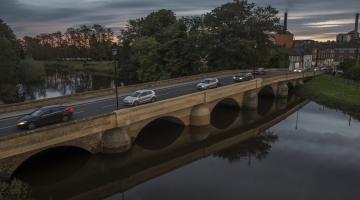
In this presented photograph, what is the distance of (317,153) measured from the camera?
30.2 m

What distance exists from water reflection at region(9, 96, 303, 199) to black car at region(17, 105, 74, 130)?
12.3 ft

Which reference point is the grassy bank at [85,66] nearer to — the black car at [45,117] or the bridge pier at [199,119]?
the bridge pier at [199,119]

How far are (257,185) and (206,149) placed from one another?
8.99 metres

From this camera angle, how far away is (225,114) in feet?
151

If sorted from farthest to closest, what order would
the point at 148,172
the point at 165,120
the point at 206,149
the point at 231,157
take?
the point at 165,120
the point at 206,149
the point at 231,157
the point at 148,172

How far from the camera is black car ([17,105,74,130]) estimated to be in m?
23.2

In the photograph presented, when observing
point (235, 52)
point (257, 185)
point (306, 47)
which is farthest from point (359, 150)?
point (306, 47)

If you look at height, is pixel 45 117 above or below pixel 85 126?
above

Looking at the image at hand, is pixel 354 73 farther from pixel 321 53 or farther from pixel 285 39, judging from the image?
pixel 321 53

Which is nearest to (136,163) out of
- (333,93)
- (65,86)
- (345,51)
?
(333,93)

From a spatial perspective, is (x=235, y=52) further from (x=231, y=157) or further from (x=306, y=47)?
(x=306, y=47)

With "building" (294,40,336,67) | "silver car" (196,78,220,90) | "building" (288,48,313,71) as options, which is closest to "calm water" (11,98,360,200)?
"silver car" (196,78,220,90)

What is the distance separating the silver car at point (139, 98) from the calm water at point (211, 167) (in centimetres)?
402

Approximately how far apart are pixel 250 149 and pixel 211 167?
6288 millimetres
